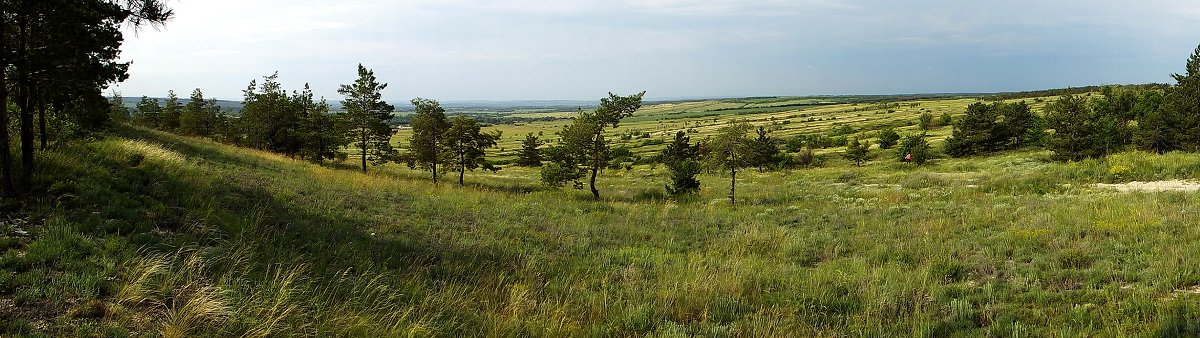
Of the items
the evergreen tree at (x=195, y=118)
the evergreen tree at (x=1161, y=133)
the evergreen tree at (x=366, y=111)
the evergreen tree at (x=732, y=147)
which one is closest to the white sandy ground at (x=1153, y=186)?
the evergreen tree at (x=732, y=147)

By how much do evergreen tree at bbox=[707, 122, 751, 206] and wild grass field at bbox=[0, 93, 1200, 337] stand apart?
24.7ft

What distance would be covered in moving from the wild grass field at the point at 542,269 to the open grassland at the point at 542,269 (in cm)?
4

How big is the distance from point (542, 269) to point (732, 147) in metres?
15.4

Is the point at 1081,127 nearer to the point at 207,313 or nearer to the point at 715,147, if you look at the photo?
the point at 715,147

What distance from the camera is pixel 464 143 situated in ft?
98.9

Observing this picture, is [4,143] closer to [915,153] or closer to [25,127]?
[25,127]

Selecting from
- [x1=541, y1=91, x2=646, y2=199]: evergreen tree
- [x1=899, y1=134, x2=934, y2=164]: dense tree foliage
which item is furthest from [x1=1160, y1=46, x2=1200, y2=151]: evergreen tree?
[x1=541, y1=91, x2=646, y2=199]: evergreen tree

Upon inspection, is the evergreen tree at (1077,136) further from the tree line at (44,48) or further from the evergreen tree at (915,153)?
the tree line at (44,48)

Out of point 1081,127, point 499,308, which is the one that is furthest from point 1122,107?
point 499,308

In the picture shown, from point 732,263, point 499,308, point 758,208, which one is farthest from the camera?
point 758,208

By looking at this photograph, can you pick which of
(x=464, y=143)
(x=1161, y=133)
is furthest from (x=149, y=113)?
(x=1161, y=133)

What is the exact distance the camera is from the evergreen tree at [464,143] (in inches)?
1158

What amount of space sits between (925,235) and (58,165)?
702 inches

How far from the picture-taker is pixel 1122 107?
54781 millimetres
